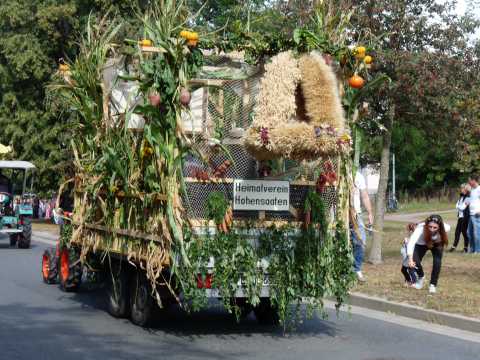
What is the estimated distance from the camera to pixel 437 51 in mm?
17984

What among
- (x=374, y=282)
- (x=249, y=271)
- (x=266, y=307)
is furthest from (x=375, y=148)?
(x=249, y=271)

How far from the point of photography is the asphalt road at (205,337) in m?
9.77

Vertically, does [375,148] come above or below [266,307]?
above

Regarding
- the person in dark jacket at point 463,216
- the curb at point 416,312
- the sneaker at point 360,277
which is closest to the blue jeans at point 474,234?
the person in dark jacket at point 463,216

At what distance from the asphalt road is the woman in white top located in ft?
4.53

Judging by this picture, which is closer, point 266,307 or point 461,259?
point 266,307

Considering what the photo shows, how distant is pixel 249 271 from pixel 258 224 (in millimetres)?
573

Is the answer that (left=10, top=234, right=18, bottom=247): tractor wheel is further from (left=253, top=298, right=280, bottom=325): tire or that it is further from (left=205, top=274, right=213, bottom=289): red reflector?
(left=205, top=274, right=213, bottom=289): red reflector

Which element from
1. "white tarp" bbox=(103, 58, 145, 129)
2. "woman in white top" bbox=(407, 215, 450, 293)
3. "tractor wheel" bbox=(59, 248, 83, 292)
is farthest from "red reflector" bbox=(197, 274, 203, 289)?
"woman in white top" bbox=(407, 215, 450, 293)

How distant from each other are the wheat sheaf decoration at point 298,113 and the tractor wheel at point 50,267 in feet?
21.5

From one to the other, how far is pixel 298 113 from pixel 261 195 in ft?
3.36

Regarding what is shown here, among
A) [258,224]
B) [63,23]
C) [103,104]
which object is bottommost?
[258,224]

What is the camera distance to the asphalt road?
9.77m

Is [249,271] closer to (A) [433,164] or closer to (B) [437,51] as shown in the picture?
(B) [437,51]
